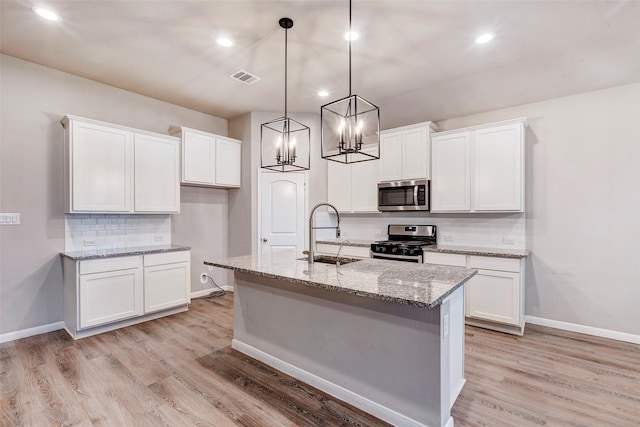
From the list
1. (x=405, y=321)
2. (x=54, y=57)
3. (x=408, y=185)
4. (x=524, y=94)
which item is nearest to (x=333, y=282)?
(x=405, y=321)

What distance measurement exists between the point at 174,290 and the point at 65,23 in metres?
2.99

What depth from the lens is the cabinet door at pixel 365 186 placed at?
4.63 metres

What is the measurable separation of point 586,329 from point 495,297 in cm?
104

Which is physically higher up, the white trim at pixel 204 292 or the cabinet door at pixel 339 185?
the cabinet door at pixel 339 185

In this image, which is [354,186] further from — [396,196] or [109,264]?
[109,264]

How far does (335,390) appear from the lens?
87.7 inches

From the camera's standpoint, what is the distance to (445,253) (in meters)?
3.73

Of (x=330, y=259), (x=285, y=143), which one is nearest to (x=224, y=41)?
(x=285, y=143)

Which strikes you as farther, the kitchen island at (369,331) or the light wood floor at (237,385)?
the light wood floor at (237,385)

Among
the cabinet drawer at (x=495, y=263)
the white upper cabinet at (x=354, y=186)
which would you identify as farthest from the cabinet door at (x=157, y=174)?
the cabinet drawer at (x=495, y=263)

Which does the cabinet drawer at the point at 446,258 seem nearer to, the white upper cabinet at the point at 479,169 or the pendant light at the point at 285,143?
the white upper cabinet at the point at 479,169

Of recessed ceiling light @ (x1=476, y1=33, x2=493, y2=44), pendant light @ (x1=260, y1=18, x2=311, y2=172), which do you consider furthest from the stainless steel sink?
recessed ceiling light @ (x1=476, y1=33, x2=493, y2=44)

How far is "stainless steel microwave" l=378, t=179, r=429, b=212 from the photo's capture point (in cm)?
413

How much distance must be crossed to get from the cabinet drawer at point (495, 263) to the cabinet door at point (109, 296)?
13.0ft
